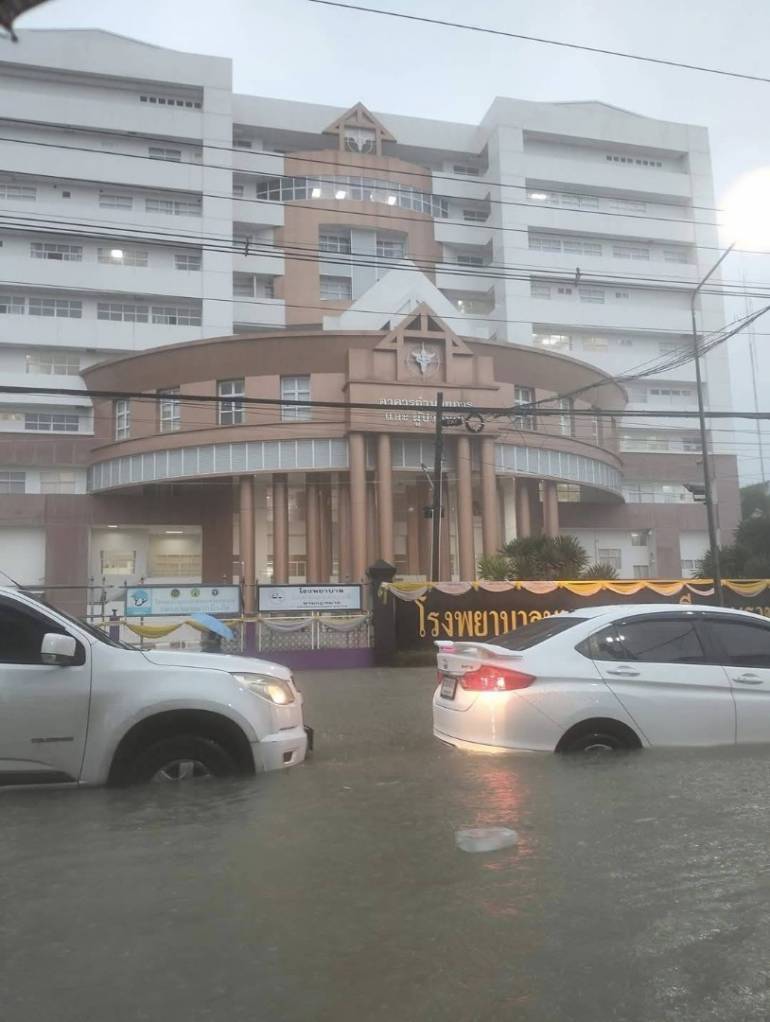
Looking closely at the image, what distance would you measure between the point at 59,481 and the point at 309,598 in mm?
25388

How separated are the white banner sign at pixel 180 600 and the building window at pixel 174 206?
36.3 m

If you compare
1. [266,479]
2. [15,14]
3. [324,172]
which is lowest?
[15,14]

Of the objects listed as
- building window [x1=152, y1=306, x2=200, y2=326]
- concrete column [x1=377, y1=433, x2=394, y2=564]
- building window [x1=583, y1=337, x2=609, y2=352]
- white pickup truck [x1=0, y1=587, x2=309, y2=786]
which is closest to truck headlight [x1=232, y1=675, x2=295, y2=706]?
white pickup truck [x1=0, y1=587, x2=309, y2=786]

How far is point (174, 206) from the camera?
4906cm

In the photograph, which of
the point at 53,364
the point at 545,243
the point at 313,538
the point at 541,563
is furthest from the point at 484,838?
the point at 545,243

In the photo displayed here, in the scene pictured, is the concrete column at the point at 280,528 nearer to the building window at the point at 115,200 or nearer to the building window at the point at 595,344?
the building window at the point at 115,200

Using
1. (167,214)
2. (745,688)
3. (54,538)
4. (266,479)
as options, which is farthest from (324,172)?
(745,688)

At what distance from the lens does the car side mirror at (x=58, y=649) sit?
5.04m

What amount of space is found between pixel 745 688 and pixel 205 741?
13.7 ft

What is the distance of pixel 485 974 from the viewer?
281 cm

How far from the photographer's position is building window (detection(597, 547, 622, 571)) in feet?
149

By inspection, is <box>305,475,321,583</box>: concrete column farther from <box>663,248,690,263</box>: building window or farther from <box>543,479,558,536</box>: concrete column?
<box>663,248,690,263</box>: building window

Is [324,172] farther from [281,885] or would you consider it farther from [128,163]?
[281,885]

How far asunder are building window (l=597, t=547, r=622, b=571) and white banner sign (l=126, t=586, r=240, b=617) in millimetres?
30503
